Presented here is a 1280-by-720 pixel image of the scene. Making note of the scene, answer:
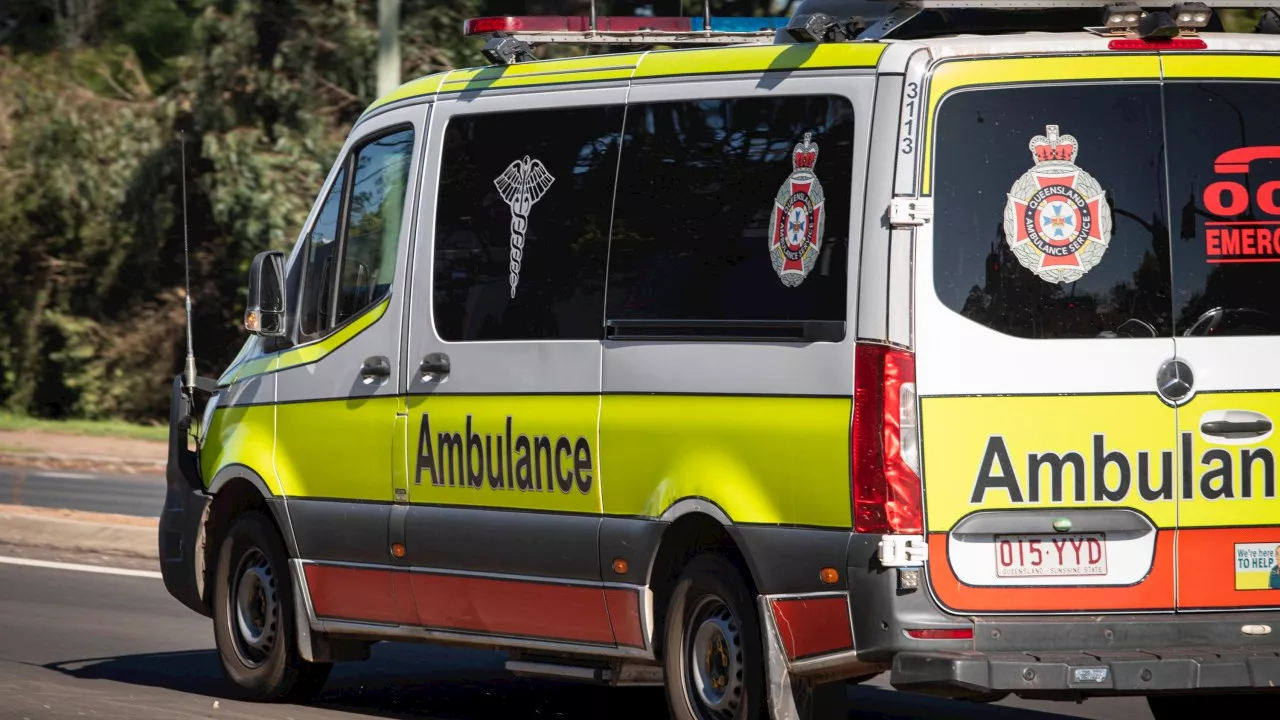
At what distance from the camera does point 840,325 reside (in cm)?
619

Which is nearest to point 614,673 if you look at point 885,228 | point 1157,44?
point 885,228

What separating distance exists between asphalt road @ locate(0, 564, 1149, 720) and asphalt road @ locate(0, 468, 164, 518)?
6058 mm

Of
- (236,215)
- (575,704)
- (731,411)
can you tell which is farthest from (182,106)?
(731,411)

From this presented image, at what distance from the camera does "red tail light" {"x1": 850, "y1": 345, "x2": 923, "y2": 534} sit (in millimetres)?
5992

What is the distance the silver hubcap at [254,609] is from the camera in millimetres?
8633

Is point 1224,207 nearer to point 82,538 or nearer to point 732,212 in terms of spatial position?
point 732,212

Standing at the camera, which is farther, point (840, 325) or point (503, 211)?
point (503, 211)

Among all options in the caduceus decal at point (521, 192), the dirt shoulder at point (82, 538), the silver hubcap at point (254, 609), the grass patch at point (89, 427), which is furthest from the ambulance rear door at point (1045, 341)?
the grass patch at point (89, 427)

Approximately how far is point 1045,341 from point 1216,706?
82.0 inches

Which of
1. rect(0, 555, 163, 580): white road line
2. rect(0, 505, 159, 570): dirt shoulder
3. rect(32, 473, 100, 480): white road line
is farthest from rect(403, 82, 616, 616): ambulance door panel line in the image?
rect(32, 473, 100, 480): white road line

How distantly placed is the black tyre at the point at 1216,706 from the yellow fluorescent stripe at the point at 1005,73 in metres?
2.27

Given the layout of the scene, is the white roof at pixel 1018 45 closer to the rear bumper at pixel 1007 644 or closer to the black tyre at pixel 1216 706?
the rear bumper at pixel 1007 644

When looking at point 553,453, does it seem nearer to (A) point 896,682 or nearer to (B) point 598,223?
(B) point 598,223

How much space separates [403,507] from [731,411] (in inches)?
71.9
